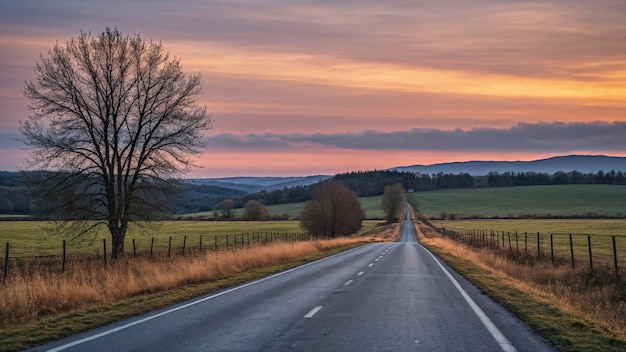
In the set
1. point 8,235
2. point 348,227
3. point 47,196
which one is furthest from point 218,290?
point 348,227

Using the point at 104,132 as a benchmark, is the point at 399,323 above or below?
below

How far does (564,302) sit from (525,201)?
14913cm

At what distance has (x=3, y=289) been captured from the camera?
13.3 metres

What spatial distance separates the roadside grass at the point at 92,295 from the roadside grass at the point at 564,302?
796 centimetres

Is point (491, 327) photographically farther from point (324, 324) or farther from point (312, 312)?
point (312, 312)

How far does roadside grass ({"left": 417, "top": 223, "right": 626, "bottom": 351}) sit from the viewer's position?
30.7 feet

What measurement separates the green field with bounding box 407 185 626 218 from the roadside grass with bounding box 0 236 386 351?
107320 millimetres

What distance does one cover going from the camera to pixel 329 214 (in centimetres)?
8438

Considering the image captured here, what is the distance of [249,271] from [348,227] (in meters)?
64.1

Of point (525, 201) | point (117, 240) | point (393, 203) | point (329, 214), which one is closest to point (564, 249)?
point (117, 240)

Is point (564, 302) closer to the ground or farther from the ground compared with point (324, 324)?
closer to the ground

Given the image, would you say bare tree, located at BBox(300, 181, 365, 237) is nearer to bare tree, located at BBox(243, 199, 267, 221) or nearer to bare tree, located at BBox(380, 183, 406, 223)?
bare tree, located at BBox(380, 183, 406, 223)

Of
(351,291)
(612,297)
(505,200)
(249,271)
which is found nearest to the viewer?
(351,291)

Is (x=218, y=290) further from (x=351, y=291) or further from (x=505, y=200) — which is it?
(x=505, y=200)
